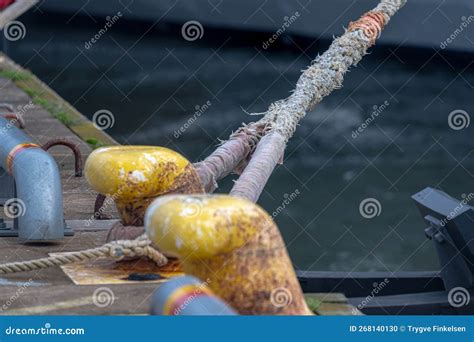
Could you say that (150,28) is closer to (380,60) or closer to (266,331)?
(380,60)

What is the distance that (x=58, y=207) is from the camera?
4676 millimetres

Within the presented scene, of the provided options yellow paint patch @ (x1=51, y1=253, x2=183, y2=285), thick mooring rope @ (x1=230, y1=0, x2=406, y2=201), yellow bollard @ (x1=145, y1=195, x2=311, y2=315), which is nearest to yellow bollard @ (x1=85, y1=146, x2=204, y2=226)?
yellow paint patch @ (x1=51, y1=253, x2=183, y2=285)

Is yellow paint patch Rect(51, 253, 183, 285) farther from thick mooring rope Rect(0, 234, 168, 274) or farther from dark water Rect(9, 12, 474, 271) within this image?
dark water Rect(9, 12, 474, 271)

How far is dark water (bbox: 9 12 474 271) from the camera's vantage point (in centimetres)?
1057

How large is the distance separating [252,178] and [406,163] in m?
6.84

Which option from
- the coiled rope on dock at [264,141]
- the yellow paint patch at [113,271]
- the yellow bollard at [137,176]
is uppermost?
the coiled rope on dock at [264,141]

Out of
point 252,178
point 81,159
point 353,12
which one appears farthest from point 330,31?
point 252,178

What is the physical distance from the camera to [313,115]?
11.6 meters

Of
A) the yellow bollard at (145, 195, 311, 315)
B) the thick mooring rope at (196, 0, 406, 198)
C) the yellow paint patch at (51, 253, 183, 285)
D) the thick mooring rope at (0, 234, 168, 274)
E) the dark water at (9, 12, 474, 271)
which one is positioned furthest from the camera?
the dark water at (9, 12, 474, 271)

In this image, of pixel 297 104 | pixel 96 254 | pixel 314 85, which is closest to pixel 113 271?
pixel 96 254

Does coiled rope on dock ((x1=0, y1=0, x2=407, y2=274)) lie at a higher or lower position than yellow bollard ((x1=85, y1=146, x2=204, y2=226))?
higher

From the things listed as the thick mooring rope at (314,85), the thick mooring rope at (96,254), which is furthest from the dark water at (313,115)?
the thick mooring rope at (96,254)

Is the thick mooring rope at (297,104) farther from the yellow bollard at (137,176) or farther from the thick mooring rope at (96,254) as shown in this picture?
the thick mooring rope at (96,254)

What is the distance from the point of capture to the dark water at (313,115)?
1057 centimetres
